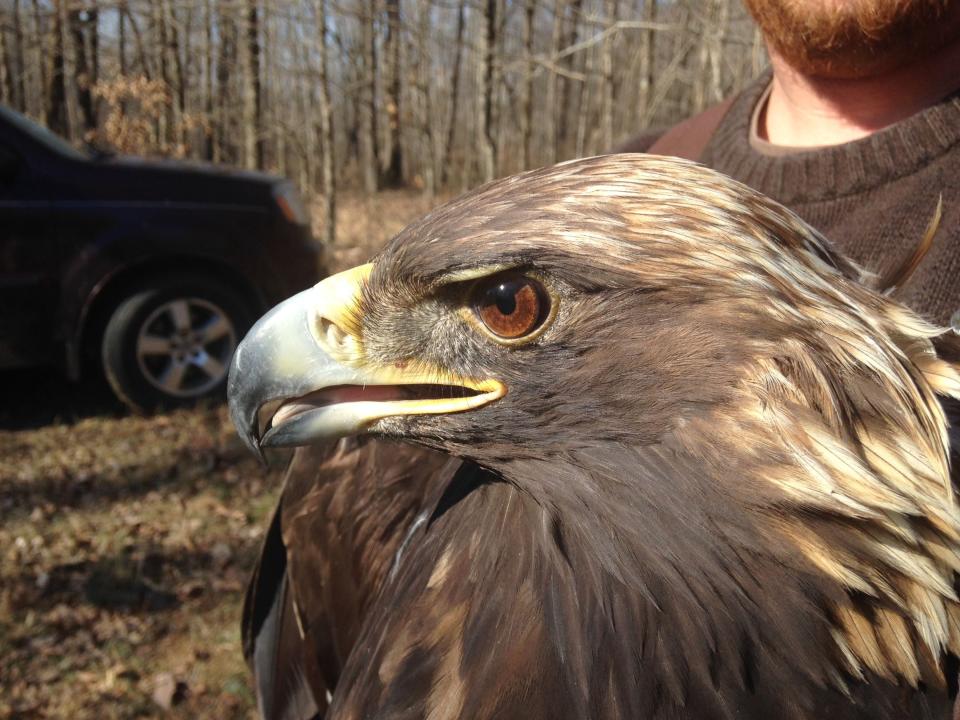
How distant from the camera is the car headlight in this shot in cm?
616

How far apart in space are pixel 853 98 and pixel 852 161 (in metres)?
0.21

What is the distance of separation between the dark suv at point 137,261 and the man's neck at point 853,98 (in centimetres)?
448

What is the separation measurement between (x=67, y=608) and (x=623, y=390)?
156 inches

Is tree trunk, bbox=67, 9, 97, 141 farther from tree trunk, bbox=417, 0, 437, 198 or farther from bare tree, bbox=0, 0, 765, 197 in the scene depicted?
tree trunk, bbox=417, 0, 437, 198

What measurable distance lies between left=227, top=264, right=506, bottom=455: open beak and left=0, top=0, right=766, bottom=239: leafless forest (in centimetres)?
729

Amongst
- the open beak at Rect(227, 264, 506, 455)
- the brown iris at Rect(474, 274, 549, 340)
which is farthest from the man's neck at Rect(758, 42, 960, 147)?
the open beak at Rect(227, 264, 506, 455)

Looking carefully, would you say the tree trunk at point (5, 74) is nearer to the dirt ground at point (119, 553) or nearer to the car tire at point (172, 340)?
the dirt ground at point (119, 553)

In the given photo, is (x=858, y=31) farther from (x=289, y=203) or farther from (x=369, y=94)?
(x=369, y=94)

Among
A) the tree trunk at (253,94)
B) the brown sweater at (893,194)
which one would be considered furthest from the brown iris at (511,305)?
the tree trunk at (253,94)

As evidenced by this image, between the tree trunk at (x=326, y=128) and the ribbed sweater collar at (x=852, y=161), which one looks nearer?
the ribbed sweater collar at (x=852, y=161)

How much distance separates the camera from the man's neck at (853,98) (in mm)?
1937

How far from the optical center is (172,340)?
5.85 metres

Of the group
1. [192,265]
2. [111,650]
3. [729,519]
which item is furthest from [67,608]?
[729,519]

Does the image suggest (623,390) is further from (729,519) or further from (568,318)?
(729,519)
